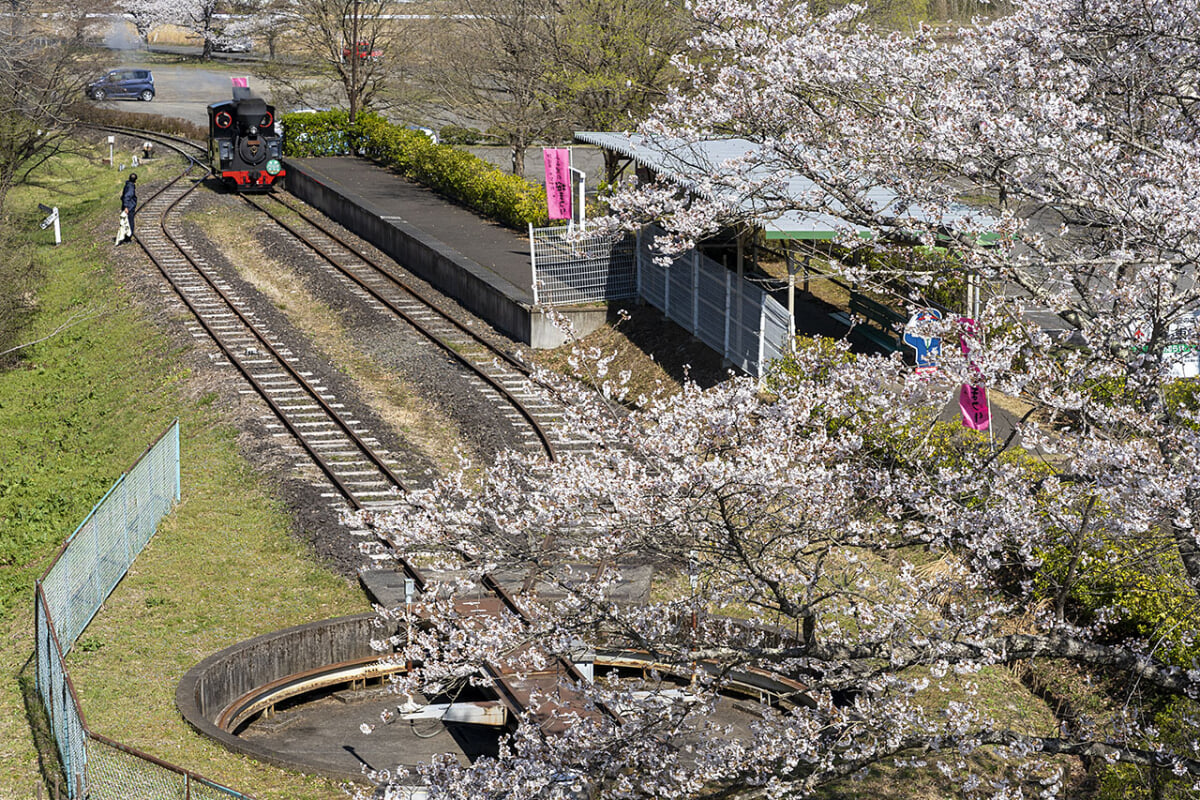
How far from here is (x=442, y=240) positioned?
3075 cm

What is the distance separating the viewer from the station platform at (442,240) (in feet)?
83.4

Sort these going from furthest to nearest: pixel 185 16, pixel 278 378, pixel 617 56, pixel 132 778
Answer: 1. pixel 185 16
2. pixel 617 56
3. pixel 278 378
4. pixel 132 778

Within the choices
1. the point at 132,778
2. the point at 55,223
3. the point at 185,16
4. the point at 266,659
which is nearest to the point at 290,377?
the point at 266,659

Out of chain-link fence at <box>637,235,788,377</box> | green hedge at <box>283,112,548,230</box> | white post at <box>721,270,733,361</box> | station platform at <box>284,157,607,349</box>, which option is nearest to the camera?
chain-link fence at <box>637,235,788,377</box>

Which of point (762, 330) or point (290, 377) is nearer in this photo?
point (762, 330)

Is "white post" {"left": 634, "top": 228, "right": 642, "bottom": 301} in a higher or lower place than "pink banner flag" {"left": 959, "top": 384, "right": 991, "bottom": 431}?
lower

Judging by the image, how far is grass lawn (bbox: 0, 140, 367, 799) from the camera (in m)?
12.6

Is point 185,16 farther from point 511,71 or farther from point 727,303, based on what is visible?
point 727,303

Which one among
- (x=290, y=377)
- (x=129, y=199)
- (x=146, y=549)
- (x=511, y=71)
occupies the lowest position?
(x=146, y=549)

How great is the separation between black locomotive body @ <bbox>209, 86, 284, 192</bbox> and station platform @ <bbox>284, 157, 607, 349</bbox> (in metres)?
1.02

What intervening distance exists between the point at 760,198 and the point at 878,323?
31.1 feet

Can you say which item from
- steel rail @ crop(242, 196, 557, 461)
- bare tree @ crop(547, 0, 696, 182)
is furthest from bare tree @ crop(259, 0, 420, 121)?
bare tree @ crop(547, 0, 696, 182)

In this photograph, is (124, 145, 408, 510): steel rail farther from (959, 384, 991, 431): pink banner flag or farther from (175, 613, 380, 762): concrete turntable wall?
(959, 384, 991, 431): pink banner flag

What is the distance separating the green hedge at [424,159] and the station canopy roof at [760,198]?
5.35 meters
